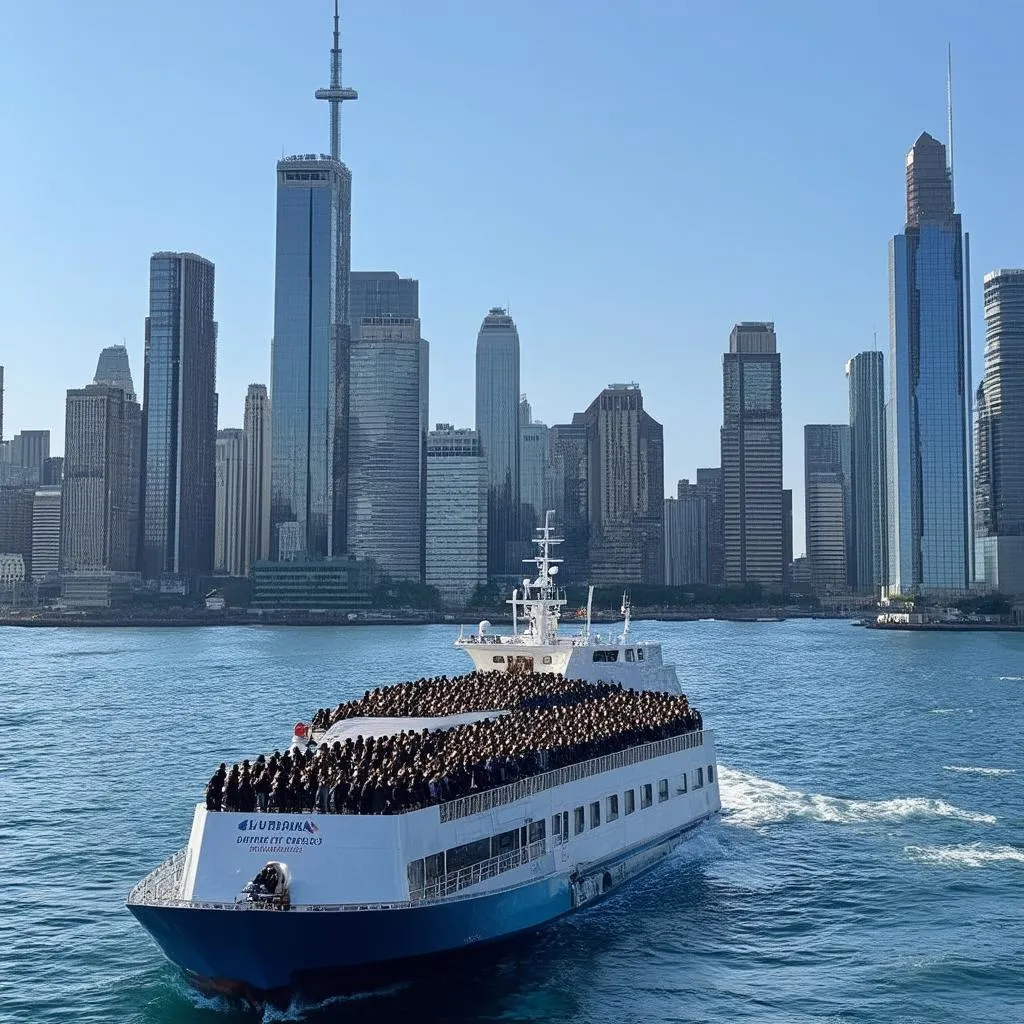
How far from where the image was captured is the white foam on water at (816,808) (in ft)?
179

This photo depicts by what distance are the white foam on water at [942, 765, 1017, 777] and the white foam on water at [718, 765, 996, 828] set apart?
9.68 m

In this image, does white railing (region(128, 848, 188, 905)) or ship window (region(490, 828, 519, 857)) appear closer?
white railing (region(128, 848, 188, 905))

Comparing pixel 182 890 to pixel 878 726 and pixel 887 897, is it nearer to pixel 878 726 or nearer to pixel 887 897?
pixel 887 897

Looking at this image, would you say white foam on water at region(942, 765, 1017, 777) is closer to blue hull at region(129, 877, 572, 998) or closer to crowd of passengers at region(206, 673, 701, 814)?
crowd of passengers at region(206, 673, 701, 814)

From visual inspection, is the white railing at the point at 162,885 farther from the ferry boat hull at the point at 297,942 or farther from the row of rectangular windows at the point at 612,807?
the row of rectangular windows at the point at 612,807

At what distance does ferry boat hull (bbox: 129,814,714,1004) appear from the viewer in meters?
29.0

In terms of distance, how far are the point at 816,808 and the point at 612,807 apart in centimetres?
1883

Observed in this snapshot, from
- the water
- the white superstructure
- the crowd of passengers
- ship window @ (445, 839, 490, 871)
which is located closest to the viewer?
the crowd of passengers

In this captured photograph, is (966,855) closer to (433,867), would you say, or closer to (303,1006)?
(433,867)

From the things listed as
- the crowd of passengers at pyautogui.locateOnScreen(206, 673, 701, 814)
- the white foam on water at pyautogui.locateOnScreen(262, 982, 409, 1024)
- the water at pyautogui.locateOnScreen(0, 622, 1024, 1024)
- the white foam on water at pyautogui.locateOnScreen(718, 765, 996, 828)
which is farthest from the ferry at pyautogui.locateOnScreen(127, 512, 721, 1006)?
the white foam on water at pyautogui.locateOnScreen(718, 765, 996, 828)

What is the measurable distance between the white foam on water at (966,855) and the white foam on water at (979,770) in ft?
63.2

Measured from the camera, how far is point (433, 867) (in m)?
32.1

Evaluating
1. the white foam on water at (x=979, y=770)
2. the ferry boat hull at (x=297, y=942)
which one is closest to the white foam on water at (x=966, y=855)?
the white foam on water at (x=979, y=770)

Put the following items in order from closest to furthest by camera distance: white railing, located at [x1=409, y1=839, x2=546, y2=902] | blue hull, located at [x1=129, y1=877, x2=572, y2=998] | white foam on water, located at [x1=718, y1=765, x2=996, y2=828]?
blue hull, located at [x1=129, y1=877, x2=572, y2=998]
white railing, located at [x1=409, y1=839, x2=546, y2=902]
white foam on water, located at [x1=718, y1=765, x2=996, y2=828]
